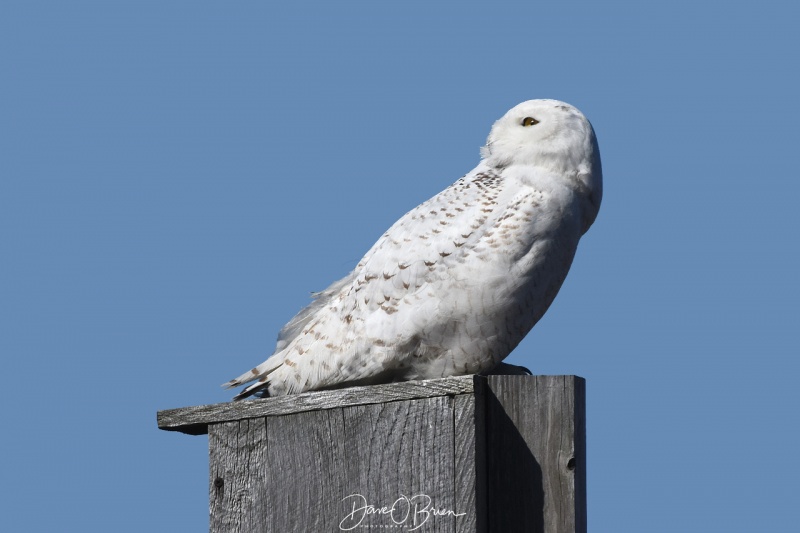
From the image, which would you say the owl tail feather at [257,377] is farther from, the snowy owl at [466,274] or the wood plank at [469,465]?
the wood plank at [469,465]

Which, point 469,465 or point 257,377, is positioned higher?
point 257,377

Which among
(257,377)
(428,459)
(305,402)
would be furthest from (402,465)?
(257,377)

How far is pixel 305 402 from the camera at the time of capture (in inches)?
159

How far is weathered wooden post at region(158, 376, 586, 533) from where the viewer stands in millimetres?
3781

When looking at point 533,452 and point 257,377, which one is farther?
point 257,377

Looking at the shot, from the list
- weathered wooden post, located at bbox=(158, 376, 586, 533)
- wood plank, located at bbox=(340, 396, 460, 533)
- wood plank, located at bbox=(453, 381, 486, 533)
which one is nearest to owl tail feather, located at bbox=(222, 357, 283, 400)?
weathered wooden post, located at bbox=(158, 376, 586, 533)

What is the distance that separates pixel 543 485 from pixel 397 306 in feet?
2.69

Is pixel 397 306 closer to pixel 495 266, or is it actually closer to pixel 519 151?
pixel 495 266

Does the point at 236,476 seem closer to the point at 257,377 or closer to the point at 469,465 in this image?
the point at 257,377

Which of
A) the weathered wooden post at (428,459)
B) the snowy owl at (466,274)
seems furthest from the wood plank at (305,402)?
the snowy owl at (466,274)

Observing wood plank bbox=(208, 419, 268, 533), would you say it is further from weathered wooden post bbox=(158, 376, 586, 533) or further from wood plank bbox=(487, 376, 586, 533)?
wood plank bbox=(487, 376, 586, 533)

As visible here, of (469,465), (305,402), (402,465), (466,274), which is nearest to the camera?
(469,465)

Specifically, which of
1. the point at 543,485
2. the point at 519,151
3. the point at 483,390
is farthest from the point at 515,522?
the point at 519,151

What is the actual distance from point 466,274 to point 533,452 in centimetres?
66
